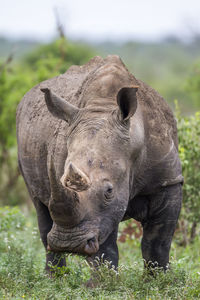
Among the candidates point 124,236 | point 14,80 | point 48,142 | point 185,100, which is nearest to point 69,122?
point 48,142

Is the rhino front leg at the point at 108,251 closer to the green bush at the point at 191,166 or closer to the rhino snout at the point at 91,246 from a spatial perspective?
the rhino snout at the point at 91,246

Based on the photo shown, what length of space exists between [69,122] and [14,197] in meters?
9.32

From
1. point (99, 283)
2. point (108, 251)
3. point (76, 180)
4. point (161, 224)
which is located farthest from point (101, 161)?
point (161, 224)

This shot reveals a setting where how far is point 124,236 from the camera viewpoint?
9.65 metres

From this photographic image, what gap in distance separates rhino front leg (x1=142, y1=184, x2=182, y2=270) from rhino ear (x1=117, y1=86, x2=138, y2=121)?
3.35ft

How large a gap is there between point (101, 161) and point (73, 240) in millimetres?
722

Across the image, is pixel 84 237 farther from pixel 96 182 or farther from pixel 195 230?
pixel 195 230

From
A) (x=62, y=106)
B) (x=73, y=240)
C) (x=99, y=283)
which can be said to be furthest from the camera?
(x=62, y=106)

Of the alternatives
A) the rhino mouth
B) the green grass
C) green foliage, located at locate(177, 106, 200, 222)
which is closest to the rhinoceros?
the rhino mouth

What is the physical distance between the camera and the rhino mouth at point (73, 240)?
17.3 feet

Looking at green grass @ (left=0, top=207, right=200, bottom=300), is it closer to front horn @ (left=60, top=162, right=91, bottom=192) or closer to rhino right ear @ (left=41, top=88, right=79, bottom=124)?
front horn @ (left=60, top=162, right=91, bottom=192)

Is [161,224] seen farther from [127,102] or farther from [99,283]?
[127,102]

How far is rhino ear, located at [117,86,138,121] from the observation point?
5.80 metres

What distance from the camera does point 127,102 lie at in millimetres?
5867
